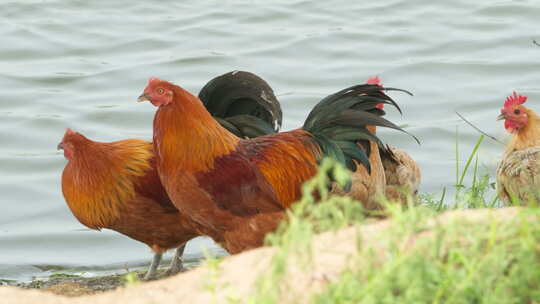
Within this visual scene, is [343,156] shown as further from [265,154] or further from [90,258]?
[90,258]

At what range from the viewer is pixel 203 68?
13.6 meters

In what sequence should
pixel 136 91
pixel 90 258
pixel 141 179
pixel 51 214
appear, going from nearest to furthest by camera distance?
pixel 141 179, pixel 90 258, pixel 51 214, pixel 136 91

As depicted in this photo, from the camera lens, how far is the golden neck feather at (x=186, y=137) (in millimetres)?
6162

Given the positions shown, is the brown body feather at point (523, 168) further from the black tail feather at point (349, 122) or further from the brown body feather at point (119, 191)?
the brown body feather at point (119, 191)

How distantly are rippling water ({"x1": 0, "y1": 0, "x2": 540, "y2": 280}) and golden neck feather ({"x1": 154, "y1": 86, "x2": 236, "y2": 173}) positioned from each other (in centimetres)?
301

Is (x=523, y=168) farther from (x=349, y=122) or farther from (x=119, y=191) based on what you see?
(x=119, y=191)

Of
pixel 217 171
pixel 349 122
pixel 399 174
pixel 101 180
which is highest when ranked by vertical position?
pixel 349 122

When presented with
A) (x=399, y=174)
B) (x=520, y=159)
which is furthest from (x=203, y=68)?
(x=520, y=159)

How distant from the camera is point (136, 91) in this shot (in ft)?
42.6

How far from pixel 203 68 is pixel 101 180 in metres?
7.15

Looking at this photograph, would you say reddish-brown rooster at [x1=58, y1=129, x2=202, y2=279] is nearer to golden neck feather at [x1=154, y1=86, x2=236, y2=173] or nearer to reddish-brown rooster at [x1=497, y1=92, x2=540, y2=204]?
golden neck feather at [x1=154, y1=86, x2=236, y2=173]

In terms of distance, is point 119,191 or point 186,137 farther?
point 119,191

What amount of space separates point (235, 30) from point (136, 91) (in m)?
2.78

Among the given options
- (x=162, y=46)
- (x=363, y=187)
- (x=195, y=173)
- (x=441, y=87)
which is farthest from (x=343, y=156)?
(x=162, y=46)
